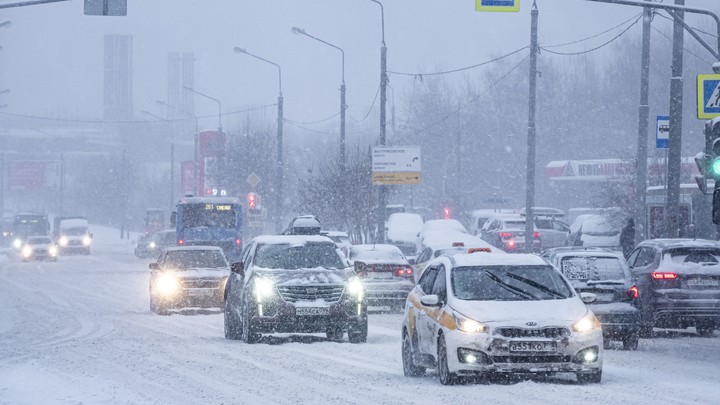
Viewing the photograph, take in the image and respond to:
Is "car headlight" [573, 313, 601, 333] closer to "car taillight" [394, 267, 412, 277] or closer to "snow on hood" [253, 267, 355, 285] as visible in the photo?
"snow on hood" [253, 267, 355, 285]

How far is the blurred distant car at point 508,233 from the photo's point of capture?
48188mm

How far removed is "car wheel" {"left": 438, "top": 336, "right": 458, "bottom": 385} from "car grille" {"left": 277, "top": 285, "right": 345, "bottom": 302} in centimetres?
633

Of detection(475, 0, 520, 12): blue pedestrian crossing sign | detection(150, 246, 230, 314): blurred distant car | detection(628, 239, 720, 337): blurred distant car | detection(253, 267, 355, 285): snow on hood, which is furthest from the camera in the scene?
detection(150, 246, 230, 314): blurred distant car

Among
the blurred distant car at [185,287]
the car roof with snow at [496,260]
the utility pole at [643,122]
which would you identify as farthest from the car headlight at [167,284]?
the car roof with snow at [496,260]

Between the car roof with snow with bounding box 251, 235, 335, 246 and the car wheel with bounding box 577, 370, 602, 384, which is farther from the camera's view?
the car roof with snow with bounding box 251, 235, 335, 246

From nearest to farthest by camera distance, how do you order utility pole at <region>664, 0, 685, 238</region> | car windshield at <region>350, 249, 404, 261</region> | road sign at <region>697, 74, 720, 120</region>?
road sign at <region>697, 74, 720, 120</region>
utility pole at <region>664, 0, 685, 238</region>
car windshield at <region>350, 249, 404, 261</region>

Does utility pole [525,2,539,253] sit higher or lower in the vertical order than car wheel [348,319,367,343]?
higher

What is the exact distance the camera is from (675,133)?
28.1 meters

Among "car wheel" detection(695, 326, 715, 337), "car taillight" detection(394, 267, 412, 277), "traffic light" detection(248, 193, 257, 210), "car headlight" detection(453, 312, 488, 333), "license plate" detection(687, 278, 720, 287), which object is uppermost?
"traffic light" detection(248, 193, 257, 210)

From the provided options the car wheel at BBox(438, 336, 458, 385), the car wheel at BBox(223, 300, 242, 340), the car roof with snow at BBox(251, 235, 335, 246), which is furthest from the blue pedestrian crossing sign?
the car wheel at BBox(438, 336, 458, 385)

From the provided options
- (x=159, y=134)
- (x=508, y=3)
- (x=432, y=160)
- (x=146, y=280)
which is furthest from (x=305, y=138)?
(x=508, y=3)

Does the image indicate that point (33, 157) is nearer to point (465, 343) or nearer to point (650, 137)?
point (650, 137)

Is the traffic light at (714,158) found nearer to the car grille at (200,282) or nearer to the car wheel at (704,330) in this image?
the car wheel at (704,330)

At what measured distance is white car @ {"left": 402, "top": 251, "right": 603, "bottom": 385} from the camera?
43.1 feet
